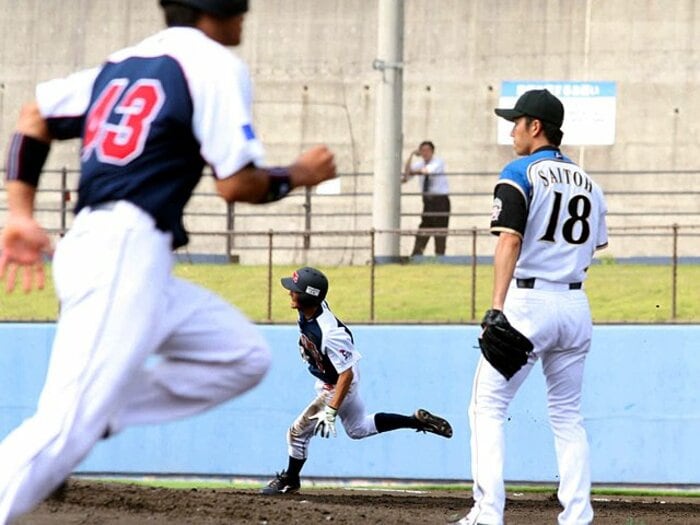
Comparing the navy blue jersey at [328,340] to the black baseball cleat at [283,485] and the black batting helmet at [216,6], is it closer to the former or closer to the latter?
the black baseball cleat at [283,485]

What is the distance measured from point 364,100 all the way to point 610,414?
41.2 ft

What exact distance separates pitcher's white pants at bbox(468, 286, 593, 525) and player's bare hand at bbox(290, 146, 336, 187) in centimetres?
272

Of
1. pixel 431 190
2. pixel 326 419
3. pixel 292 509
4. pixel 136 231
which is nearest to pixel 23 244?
pixel 136 231

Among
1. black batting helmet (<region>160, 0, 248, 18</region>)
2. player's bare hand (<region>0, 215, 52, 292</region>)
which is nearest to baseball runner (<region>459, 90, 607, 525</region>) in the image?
black batting helmet (<region>160, 0, 248, 18</region>)

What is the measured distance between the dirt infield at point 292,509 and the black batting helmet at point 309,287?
153 centimetres

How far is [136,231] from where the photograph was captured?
4.60 m

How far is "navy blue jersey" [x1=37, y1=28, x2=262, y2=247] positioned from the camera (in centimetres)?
458

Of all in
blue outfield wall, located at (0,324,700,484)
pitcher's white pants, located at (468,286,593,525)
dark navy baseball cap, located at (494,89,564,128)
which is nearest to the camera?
pitcher's white pants, located at (468,286,593,525)

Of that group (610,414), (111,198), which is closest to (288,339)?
(610,414)

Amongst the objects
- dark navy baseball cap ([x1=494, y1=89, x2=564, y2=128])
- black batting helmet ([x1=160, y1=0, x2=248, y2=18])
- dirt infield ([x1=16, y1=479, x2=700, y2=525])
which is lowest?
dirt infield ([x1=16, y1=479, x2=700, y2=525])

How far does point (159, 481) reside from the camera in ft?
45.1

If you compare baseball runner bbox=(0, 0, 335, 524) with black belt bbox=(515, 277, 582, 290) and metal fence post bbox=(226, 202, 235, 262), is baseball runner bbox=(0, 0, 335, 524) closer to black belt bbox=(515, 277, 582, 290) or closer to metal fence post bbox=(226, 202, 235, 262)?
black belt bbox=(515, 277, 582, 290)

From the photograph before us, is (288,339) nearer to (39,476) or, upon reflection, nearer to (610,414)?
(610,414)

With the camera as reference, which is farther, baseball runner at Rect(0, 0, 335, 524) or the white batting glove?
the white batting glove
